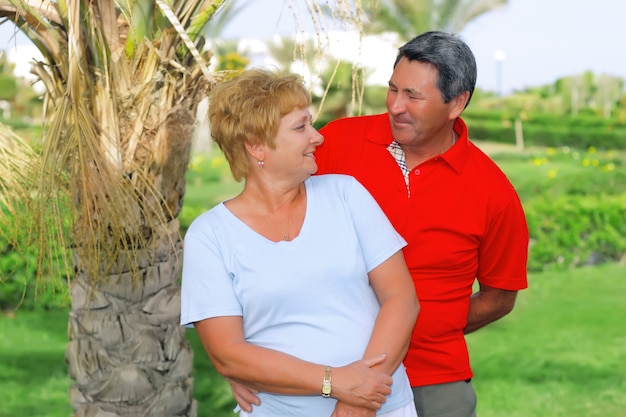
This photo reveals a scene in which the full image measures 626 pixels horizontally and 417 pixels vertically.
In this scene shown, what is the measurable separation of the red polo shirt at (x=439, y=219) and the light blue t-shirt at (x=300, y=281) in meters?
0.39

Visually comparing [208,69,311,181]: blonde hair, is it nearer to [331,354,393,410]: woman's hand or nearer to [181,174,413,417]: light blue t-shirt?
[181,174,413,417]: light blue t-shirt

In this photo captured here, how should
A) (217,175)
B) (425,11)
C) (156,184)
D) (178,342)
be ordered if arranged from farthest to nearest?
(425,11)
(217,175)
(178,342)
(156,184)

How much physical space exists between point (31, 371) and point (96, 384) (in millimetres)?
3117

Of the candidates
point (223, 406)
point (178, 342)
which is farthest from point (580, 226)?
point (178, 342)

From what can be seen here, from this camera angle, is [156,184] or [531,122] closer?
[156,184]

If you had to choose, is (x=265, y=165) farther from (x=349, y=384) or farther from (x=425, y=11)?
(x=425, y=11)

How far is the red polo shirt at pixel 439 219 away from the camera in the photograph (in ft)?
9.18

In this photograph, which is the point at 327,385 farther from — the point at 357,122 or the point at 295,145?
the point at 357,122

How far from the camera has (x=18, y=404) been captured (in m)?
6.09

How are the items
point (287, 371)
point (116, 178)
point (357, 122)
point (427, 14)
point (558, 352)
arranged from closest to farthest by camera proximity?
point (287, 371), point (357, 122), point (116, 178), point (558, 352), point (427, 14)

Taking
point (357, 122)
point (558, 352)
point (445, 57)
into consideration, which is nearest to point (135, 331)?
point (357, 122)

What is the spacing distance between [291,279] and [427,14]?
17339 mm

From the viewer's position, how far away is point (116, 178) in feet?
10.8

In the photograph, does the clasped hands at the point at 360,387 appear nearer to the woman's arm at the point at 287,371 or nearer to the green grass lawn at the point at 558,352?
the woman's arm at the point at 287,371
